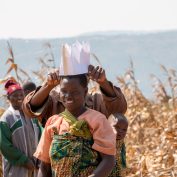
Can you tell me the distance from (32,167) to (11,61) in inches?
76.7

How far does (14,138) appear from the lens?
674cm

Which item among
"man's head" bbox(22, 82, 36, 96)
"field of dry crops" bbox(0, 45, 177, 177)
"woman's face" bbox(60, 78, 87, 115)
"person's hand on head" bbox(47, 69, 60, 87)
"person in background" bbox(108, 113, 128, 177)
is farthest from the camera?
"field of dry crops" bbox(0, 45, 177, 177)

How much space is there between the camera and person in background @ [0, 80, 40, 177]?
262 inches

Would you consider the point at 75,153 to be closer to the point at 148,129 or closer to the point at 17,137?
the point at 17,137

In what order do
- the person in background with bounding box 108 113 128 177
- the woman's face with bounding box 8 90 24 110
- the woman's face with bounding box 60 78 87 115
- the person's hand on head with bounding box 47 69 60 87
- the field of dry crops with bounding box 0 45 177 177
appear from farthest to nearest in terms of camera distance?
the field of dry crops with bounding box 0 45 177 177
the woman's face with bounding box 8 90 24 110
the person in background with bounding box 108 113 128 177
the person's hand on head with bounding box 47 69 60 87
the woman's face with bounding box 60 78 87 115

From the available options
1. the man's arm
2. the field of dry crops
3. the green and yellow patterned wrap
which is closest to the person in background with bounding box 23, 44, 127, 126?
the green and yellow patterned wrap

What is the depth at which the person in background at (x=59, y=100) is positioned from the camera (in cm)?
448

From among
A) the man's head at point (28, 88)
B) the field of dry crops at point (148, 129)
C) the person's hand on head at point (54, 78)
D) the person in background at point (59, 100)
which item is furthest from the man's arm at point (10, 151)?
the person's hand on head at point (54, 78)

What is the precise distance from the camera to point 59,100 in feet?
15.6

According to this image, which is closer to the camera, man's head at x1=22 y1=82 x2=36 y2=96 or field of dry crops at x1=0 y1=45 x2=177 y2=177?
man's head at x1=22 y1=82 x2=36 y2=96

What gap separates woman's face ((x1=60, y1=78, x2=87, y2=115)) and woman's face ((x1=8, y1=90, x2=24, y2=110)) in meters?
2.28

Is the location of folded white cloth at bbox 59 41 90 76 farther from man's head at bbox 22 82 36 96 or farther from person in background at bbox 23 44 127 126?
man's head at bbox 22 82 36 96

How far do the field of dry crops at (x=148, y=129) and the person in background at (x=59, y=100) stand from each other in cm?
227

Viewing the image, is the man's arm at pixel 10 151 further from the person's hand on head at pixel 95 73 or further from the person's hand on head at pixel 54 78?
the person's hand on head at pixel 95 73
